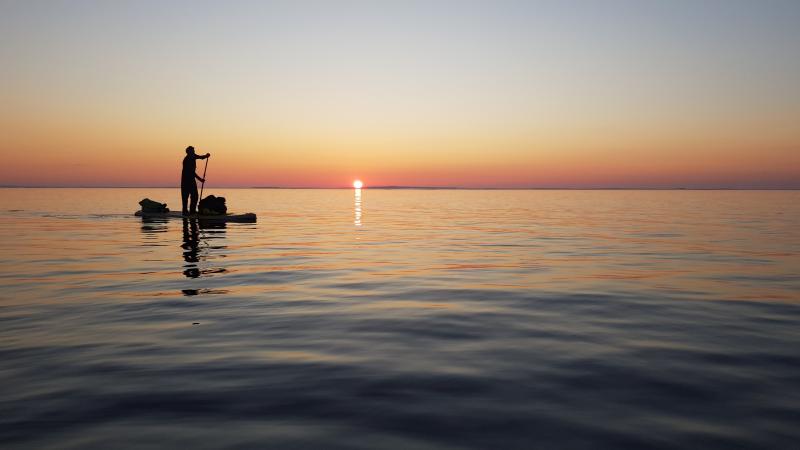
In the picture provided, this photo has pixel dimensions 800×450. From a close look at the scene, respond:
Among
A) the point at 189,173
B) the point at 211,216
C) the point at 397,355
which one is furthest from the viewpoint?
the point at 211,216

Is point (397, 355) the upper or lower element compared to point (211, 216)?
Result: lower

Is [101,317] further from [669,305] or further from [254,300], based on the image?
[669,305]

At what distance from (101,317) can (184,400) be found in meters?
4.13

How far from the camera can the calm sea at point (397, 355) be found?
4.07 meters

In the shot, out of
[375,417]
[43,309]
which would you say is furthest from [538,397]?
[43,309]

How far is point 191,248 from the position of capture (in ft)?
55.9

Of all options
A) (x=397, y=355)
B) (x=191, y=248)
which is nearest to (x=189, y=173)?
(x=191, y=248)

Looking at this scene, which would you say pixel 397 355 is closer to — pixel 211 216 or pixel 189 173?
pixel 211 216

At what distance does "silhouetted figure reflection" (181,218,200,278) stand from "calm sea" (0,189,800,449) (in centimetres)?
19

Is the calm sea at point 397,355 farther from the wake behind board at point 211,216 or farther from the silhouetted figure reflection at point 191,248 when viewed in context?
the wake behind board at point 211,216

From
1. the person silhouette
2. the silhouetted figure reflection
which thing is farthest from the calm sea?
the person silhouette

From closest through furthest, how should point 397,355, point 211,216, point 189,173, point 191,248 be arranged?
1. point 397,355
2. point 191,248
3. point 189,173
4. point 211,216

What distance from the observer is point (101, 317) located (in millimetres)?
7902

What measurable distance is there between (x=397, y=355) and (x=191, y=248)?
12.6 m
